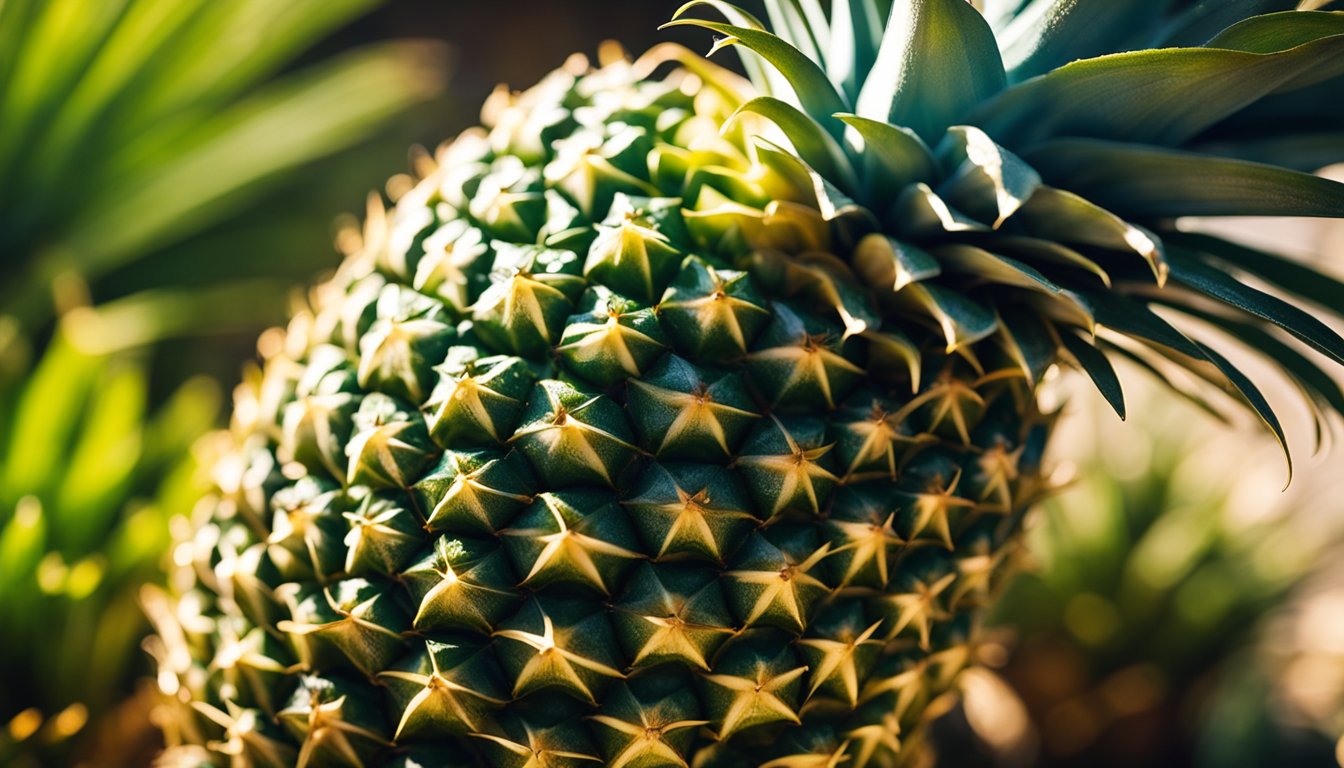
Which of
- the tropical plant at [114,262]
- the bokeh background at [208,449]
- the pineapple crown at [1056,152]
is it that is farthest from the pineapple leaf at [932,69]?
the tropical plant at [114,262]

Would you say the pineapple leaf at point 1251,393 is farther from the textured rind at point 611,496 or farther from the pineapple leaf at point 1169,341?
the textured rind at point 611,496

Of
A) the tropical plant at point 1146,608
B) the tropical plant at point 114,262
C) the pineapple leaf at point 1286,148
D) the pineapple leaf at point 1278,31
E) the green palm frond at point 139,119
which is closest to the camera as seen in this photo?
the pineapple leaf at point 1278,31

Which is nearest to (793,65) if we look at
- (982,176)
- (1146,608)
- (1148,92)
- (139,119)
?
(982,176)

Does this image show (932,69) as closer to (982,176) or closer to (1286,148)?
(982,176)

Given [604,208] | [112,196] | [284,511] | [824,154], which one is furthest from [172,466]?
[824,154]

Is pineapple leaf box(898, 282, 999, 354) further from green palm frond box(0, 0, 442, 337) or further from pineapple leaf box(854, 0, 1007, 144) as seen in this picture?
green palm frond box(0, 0, 442, 337)

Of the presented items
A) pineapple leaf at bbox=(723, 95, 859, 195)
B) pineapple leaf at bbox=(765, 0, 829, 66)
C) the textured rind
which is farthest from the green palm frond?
pineapple leaf at bbox=(723, 95, 859, 195)

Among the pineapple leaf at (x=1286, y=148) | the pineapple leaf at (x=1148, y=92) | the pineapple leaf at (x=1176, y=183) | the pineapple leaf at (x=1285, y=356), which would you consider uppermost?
the pineapple leaf at (x=1148, y=92)

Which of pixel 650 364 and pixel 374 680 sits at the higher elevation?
pixel 650 364

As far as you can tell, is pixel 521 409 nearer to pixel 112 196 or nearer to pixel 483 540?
pixel 483 540
